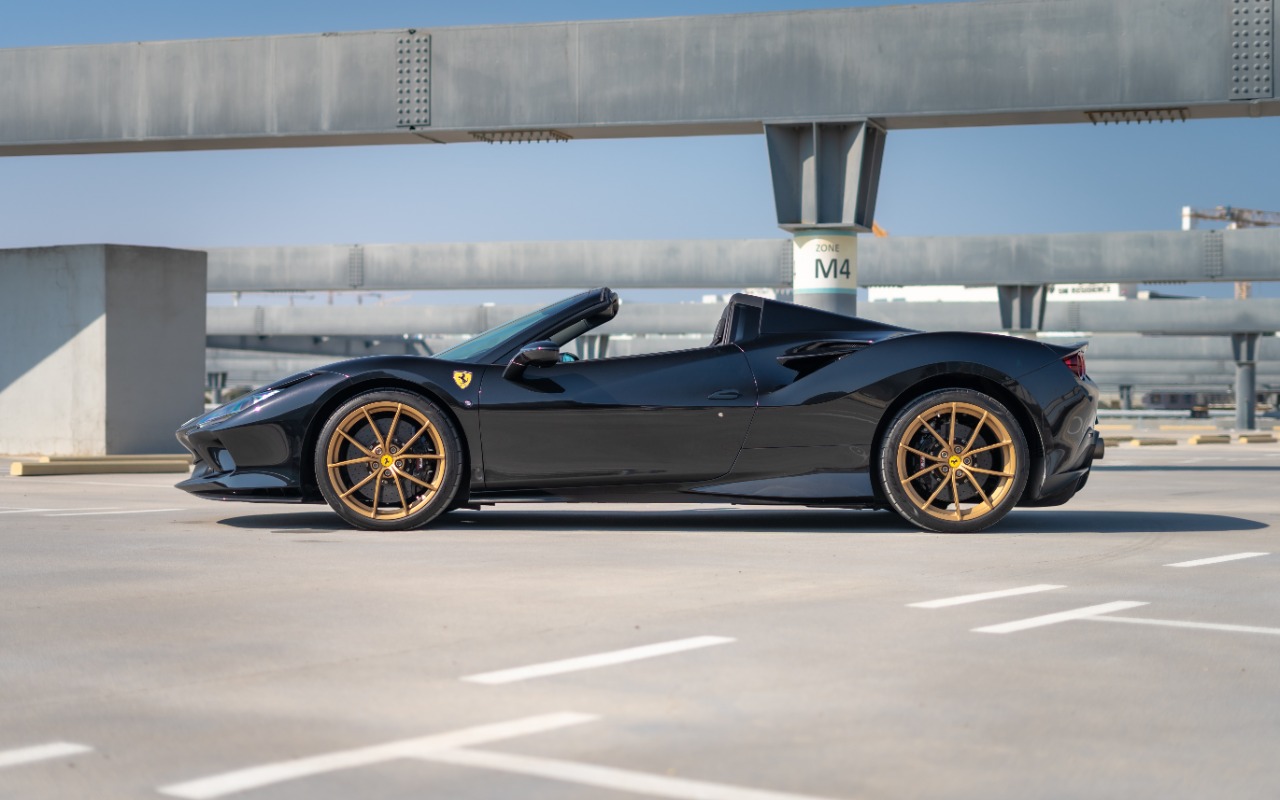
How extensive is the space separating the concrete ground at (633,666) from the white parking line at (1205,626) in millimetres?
Answer: 22

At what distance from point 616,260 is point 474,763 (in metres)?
32.2

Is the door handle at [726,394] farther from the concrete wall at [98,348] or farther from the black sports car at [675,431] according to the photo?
the concrete wall at [98,348]

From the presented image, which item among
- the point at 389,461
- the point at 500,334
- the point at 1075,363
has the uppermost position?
the point at 500,334

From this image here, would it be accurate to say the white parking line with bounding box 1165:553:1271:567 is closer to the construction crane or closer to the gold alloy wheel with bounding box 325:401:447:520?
the gold alloy wheel with bounding box 325:401:447:520

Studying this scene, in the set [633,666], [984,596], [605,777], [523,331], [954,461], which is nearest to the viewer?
[605,777]

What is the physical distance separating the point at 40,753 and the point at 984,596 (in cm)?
334

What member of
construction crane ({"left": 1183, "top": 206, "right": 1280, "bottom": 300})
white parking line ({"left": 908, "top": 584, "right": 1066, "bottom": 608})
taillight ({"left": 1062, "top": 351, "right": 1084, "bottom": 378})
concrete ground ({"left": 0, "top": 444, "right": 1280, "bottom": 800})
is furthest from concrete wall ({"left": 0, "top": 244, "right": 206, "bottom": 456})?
construction crane ({"left": 1183, "top": 206, "right": 1280, "bottom": 300})

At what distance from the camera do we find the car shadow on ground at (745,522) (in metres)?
8.05

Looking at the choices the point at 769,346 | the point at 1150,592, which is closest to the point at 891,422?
the point at 769,346

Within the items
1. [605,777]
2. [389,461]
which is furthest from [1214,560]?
[605,777]

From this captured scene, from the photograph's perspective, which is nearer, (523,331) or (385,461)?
(385,461)

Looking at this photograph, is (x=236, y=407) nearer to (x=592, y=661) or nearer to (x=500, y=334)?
(x=500, y=334)

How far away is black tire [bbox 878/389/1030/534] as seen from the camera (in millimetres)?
7703

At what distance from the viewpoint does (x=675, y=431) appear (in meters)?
7.68
